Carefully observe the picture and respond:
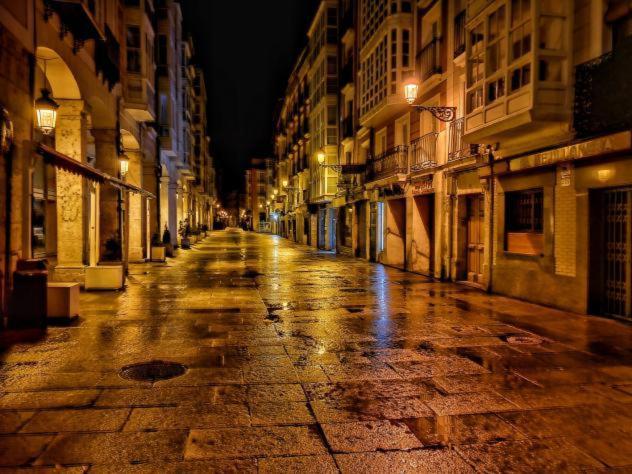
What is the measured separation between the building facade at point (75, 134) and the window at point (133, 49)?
0.04 m

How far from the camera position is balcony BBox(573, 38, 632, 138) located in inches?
347

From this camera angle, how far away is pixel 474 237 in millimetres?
15602

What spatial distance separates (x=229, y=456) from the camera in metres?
3.83

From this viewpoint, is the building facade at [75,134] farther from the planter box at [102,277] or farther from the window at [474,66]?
the window at [474,66]

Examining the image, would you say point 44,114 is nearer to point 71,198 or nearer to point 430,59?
point 71,198

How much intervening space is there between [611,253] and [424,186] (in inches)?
345

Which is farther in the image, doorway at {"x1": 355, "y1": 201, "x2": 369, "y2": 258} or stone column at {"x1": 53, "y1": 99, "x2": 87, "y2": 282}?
doorway at {"x1": 355, "y1": 201, "x2": 369, "y2": 258}

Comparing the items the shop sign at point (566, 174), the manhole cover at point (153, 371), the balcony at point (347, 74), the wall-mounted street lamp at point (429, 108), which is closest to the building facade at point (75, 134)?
the manhole cover at point (153, 371)

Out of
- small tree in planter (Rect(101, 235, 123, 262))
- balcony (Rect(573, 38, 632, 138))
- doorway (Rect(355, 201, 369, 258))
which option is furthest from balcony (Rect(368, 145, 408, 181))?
small tree in planter (Rect(101, 235, 123, 262))

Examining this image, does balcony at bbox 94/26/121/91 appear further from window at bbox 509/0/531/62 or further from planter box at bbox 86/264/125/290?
window at bbox 509/0/531/62

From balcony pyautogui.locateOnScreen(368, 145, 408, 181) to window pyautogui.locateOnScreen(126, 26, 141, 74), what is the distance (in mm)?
10735

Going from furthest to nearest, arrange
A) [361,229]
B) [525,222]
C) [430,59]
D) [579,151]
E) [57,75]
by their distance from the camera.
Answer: [361,229] → [430,59] → [525,222] → [57,75] → [579,151]

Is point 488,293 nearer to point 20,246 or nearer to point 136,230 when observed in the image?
point 20,246

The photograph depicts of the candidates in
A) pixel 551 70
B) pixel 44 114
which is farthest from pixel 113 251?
pixel 551 70
